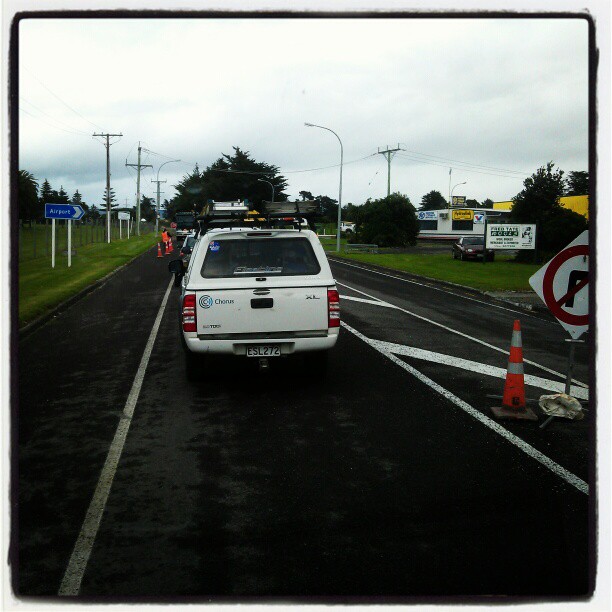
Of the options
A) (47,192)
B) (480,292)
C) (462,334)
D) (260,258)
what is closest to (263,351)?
(260,258)

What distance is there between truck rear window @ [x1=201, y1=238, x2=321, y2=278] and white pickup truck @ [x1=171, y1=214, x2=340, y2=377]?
0.01 m

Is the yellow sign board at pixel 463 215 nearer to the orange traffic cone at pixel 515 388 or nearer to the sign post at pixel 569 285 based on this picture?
the orange traffic cone at pixel 515 388

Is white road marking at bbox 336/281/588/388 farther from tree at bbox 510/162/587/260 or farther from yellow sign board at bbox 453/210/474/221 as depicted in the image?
yellow sign board at bbox 453/210/474/221

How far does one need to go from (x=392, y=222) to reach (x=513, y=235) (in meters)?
23.9

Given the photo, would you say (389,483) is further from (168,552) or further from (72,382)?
(72,382)

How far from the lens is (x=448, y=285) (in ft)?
84.7

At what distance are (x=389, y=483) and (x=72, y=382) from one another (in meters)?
5.41

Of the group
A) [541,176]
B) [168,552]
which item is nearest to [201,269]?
[168,552]

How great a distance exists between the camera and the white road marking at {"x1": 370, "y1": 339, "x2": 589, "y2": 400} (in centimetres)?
941

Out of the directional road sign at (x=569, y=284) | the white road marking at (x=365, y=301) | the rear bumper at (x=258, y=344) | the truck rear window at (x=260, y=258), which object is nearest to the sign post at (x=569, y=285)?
the directional road sign at (x=569, y=284)

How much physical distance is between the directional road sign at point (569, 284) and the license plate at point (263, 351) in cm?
304

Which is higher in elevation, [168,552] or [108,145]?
[108,145]

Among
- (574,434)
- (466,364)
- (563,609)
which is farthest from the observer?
(466,364)

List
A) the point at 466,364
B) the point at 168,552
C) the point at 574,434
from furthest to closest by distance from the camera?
1. the point at 466,364
2. the point at 574,434
3. the point at 168,552
